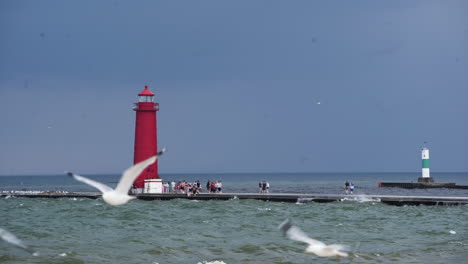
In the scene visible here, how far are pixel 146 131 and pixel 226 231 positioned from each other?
17.6m

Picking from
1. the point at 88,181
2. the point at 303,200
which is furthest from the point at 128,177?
the point at 303,200

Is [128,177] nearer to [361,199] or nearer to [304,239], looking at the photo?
[304,239]

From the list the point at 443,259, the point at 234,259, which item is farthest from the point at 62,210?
the point at 443,259

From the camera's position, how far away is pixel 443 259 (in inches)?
749

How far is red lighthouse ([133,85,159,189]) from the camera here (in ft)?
137

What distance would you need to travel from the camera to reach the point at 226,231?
1002 inches

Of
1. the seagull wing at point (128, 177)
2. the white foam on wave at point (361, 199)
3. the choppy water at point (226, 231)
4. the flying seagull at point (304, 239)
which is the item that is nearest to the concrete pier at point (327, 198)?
the white foam on wave at point (361, 199)

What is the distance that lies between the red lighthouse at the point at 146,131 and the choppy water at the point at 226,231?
3.55 m

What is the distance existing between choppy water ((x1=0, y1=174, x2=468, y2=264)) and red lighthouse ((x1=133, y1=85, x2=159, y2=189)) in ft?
11.6

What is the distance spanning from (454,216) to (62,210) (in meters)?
19.4

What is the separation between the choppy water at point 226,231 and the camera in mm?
19406

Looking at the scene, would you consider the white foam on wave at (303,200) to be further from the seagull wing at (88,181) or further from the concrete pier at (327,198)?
the seagull wing at (88,181)

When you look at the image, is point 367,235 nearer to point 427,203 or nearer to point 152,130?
point 427,203

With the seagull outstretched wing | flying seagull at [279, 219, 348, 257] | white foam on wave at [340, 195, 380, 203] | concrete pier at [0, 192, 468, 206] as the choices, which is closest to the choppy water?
white foam on wave at [340, 195, 380, 203]
